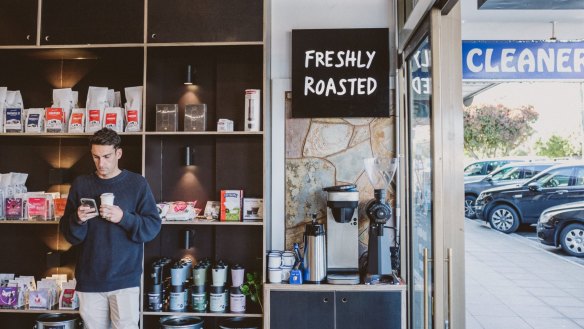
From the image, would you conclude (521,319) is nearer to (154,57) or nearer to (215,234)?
(215,234)

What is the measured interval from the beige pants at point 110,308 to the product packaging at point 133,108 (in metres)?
1.13

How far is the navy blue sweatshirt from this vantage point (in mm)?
2533

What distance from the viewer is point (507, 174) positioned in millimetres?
8742

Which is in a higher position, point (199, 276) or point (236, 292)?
point (199, 276)

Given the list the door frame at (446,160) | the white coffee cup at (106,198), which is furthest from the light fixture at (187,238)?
the door frame at (446,160)

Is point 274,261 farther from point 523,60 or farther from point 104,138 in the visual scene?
point 523,60

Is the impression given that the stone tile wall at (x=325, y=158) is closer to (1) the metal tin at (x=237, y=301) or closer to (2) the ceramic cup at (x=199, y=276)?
(1) the metal tin at (x=237, y=301)

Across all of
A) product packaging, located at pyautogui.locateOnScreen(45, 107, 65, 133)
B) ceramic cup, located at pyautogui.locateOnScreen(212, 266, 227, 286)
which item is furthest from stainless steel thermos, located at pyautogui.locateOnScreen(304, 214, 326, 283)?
product packaging, located at pyautogui.locateOnScreen(45, 107, 65, 133)

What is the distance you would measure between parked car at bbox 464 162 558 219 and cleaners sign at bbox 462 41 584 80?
191 inches

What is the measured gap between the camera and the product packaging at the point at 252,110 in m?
3.00

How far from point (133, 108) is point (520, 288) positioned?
4.96 metres

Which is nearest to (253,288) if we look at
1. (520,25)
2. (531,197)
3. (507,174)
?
(520,25)

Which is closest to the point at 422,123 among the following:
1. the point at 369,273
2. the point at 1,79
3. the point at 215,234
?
the point at 369,273

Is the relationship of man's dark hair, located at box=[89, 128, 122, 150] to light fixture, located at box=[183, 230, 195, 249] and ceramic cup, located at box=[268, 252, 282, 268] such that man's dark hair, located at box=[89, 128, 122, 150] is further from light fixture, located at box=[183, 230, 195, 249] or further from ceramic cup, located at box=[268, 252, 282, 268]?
ceramic cup, located at box=[268, 252, 282, 268]
